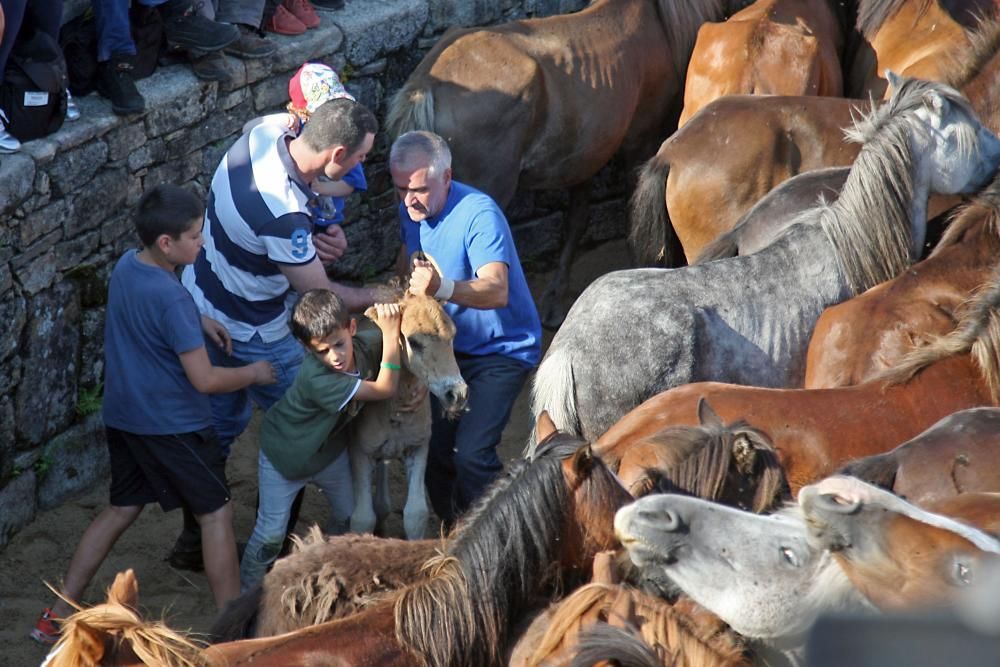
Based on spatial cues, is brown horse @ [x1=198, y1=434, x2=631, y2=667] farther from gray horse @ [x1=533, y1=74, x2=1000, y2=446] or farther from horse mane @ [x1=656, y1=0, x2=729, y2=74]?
horse mane @ [x1=656, y1=0, x2=729, y2=74]

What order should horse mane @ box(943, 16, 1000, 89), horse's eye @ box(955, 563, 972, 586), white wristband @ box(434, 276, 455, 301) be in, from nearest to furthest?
horse's eye @ box(955, 563, 972, 586), white wristband @ box(434, 276, 455, 301), horse mane @ box(943, 16, 1000, 89)

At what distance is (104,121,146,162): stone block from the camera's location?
5.34m

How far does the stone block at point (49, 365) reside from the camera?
5.02 metres

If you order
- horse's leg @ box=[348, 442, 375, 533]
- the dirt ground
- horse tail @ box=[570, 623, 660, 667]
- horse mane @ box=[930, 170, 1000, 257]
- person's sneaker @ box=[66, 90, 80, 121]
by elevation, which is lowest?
the dirt ground

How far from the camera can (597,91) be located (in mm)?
7188

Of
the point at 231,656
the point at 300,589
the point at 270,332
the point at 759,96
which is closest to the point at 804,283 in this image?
the point at 759,96

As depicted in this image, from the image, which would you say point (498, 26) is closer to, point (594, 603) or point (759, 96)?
point (759, 96)

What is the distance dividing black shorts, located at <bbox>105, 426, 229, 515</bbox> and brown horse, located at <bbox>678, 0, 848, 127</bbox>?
3651 millimetres

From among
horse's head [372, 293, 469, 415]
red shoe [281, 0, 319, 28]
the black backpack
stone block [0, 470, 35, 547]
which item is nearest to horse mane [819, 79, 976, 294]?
horse's head [372, 293, 469, 415]

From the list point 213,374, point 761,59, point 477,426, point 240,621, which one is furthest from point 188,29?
point 240,621

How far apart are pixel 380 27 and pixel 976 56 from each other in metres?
3.28

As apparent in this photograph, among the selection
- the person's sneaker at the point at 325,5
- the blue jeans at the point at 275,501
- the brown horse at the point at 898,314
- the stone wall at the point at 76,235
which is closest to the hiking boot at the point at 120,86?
the stone wall at the point at 76,235

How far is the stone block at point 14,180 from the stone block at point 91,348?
691mm

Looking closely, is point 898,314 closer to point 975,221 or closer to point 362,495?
point 975,221
